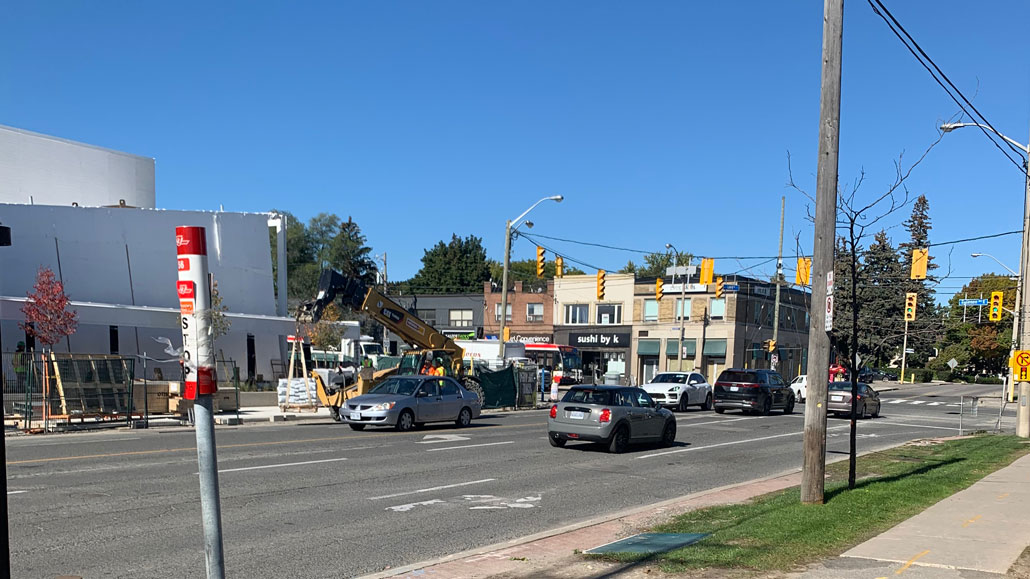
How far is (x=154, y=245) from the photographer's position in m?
45.2

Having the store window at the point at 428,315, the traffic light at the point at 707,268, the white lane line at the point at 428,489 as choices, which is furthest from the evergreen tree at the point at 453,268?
the white lane line at the point at 428,489

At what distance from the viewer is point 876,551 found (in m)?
8.20

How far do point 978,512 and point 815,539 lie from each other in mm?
3091

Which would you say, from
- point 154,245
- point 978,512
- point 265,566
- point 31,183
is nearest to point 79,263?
point 154,245

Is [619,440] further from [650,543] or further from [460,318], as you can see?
[460,318]

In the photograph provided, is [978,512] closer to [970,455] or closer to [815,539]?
[815,539]

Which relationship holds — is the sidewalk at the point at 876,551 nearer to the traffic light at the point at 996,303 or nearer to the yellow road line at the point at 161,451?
the yellow road line at the point at 161,451

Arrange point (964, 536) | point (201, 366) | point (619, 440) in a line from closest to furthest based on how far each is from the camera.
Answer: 1. point (201, 366)
2. point (964, 536)
3. point (619, 440)

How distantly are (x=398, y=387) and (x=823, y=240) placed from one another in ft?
46.5

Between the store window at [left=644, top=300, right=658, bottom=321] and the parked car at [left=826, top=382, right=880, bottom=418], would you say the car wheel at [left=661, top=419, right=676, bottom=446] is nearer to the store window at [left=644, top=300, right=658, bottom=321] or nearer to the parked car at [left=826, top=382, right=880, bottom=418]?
the parked car at [left=826, top=382, right=880, bottom=418]

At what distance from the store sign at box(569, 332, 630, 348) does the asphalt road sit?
45.2 meters

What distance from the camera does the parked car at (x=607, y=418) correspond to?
1881cm

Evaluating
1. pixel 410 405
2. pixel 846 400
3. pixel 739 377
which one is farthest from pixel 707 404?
pixel 410 405

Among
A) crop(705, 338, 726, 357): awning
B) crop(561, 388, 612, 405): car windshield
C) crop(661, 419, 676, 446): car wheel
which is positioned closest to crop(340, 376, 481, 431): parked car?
crop(561, 388, 612, 405): car windshield
